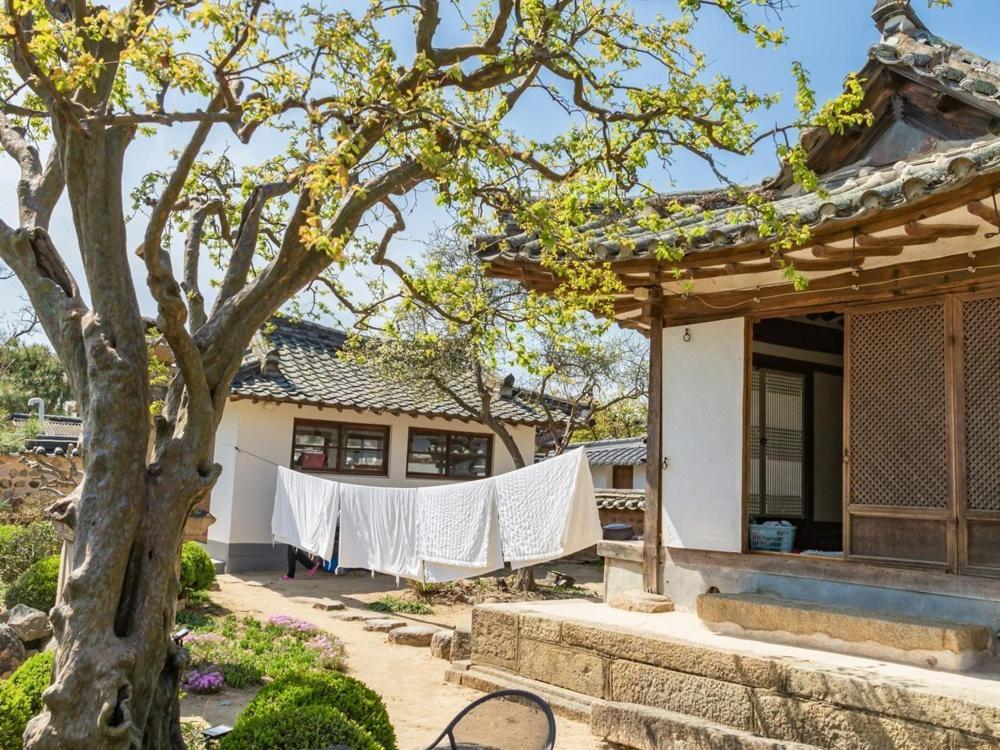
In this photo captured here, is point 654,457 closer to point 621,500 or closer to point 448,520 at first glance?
point 448,520

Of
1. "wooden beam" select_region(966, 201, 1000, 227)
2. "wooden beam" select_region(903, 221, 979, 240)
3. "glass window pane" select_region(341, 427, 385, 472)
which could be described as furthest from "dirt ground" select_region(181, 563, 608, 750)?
"wooden beam" select_region(966, 201, 1000, 227)

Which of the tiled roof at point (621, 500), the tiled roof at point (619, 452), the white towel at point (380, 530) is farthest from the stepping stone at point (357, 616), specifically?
the tiled roof at point (619, 452)

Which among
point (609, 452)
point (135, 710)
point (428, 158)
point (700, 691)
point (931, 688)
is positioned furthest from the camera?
point (609, 452)

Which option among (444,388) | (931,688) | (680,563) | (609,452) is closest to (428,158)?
(931,688)

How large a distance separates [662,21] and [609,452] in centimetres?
1989

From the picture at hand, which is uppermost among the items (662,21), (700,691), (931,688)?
(662,21)

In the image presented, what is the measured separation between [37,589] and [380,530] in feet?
15.4

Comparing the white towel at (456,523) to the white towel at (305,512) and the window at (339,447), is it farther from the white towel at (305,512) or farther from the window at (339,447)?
the window at (339,447)

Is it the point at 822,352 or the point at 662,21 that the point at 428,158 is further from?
the point at 822,352

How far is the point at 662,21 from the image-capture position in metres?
5.48

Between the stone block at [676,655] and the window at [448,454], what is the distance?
35.5 ft

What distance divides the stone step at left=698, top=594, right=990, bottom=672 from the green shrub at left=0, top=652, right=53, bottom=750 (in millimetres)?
4431

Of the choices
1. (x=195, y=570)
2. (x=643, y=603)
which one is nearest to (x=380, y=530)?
(x=195, y=570)

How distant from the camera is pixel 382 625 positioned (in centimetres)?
988
